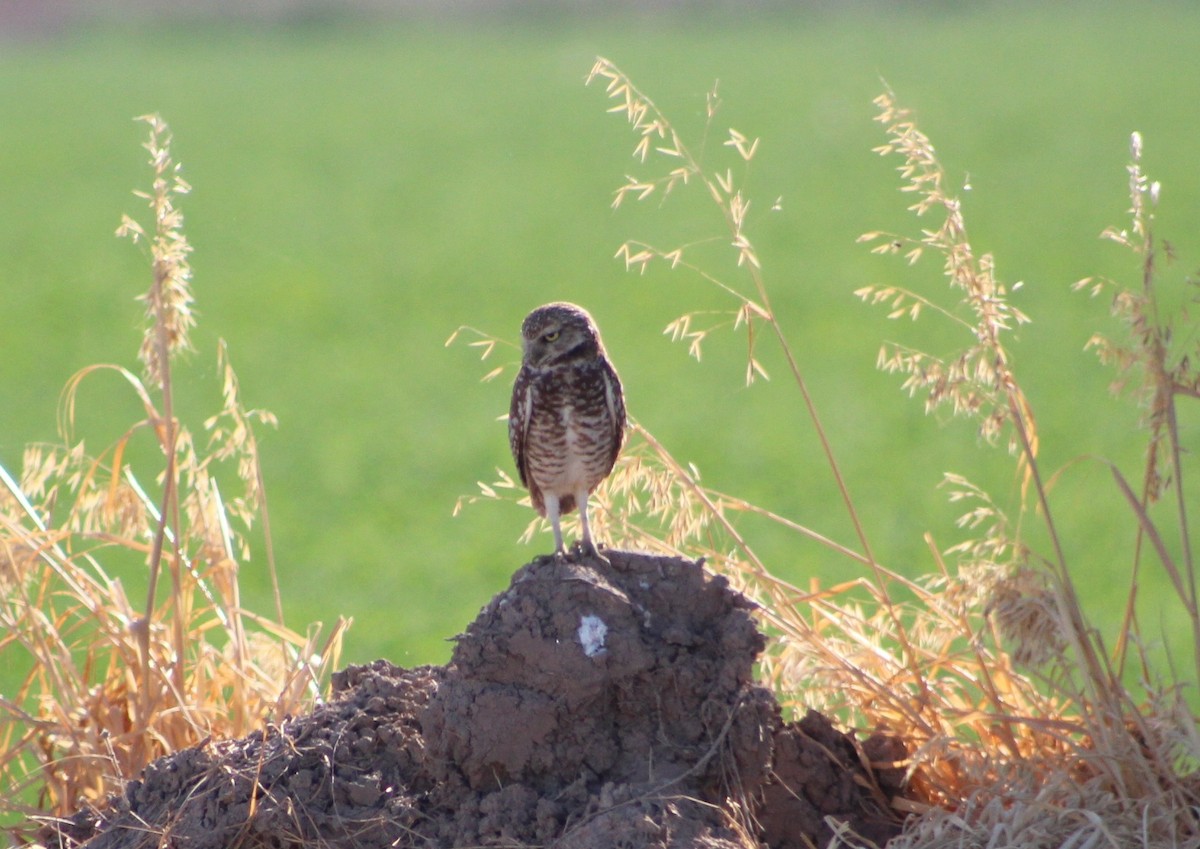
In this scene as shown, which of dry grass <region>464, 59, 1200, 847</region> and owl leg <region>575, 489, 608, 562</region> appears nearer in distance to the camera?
dry grass <region>464, 59, 1200, 847</region>

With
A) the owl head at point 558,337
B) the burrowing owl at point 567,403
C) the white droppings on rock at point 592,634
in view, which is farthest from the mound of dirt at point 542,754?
the owl head at point 558,337

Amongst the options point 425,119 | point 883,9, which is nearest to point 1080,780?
point 425,119

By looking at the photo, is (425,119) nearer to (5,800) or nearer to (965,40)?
(965,40)

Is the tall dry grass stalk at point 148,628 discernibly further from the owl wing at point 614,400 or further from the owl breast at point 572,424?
the owl wing at point 614,400

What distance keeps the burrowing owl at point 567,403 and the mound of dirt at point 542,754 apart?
Answer: 0.63m

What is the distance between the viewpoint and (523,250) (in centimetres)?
2002

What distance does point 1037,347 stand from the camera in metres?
14.4

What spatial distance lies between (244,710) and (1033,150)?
2303cm

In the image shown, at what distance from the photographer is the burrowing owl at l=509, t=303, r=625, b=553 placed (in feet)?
12.5

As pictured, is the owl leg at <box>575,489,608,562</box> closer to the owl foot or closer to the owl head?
the owl foot

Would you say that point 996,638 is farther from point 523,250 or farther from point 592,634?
point 523,250

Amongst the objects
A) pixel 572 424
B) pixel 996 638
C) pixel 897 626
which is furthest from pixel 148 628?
pixel 996 638

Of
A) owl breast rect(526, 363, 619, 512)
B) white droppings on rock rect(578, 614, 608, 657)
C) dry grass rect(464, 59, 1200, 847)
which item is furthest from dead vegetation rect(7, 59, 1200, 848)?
white droppings on rock rect(578, 614, 608, 657)

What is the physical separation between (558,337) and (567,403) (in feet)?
0.62
